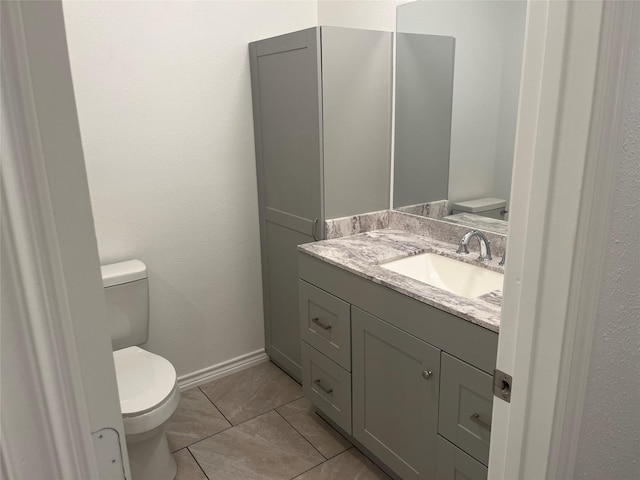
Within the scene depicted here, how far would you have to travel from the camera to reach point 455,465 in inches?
61.8

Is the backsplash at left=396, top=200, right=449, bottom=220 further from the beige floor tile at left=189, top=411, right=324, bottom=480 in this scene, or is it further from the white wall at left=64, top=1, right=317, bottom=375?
the beige floor tile at left=189, top=411, right=324, bottom=480

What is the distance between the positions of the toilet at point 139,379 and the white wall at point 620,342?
137 cm

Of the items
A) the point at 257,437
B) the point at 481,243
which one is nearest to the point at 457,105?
the point at 481,243

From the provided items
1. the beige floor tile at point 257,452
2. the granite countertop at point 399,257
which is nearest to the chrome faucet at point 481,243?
the granite countertop at point 399,257

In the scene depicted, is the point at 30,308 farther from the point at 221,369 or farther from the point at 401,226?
the point at 221,369

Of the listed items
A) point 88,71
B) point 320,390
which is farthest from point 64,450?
point 88,71

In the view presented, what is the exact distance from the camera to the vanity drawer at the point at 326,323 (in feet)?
6.48

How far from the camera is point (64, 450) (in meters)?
0.50

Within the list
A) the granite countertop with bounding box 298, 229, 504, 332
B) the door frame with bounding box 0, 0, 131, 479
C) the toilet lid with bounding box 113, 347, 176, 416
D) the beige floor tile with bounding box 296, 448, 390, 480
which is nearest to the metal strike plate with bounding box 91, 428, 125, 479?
the door frame with bounding box 0, 0, 131, 479

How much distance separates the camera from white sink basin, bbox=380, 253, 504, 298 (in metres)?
1.85

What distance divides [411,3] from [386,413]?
1.69 metres

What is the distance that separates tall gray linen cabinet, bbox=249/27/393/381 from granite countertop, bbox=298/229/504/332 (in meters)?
0.16

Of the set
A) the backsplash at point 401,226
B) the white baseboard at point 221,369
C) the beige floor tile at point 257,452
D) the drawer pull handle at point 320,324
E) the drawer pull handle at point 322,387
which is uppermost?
the backsplash at point 401,226

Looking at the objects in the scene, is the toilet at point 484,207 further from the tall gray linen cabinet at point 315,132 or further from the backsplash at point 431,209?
the tall gray linen cabinet at point 315,132
